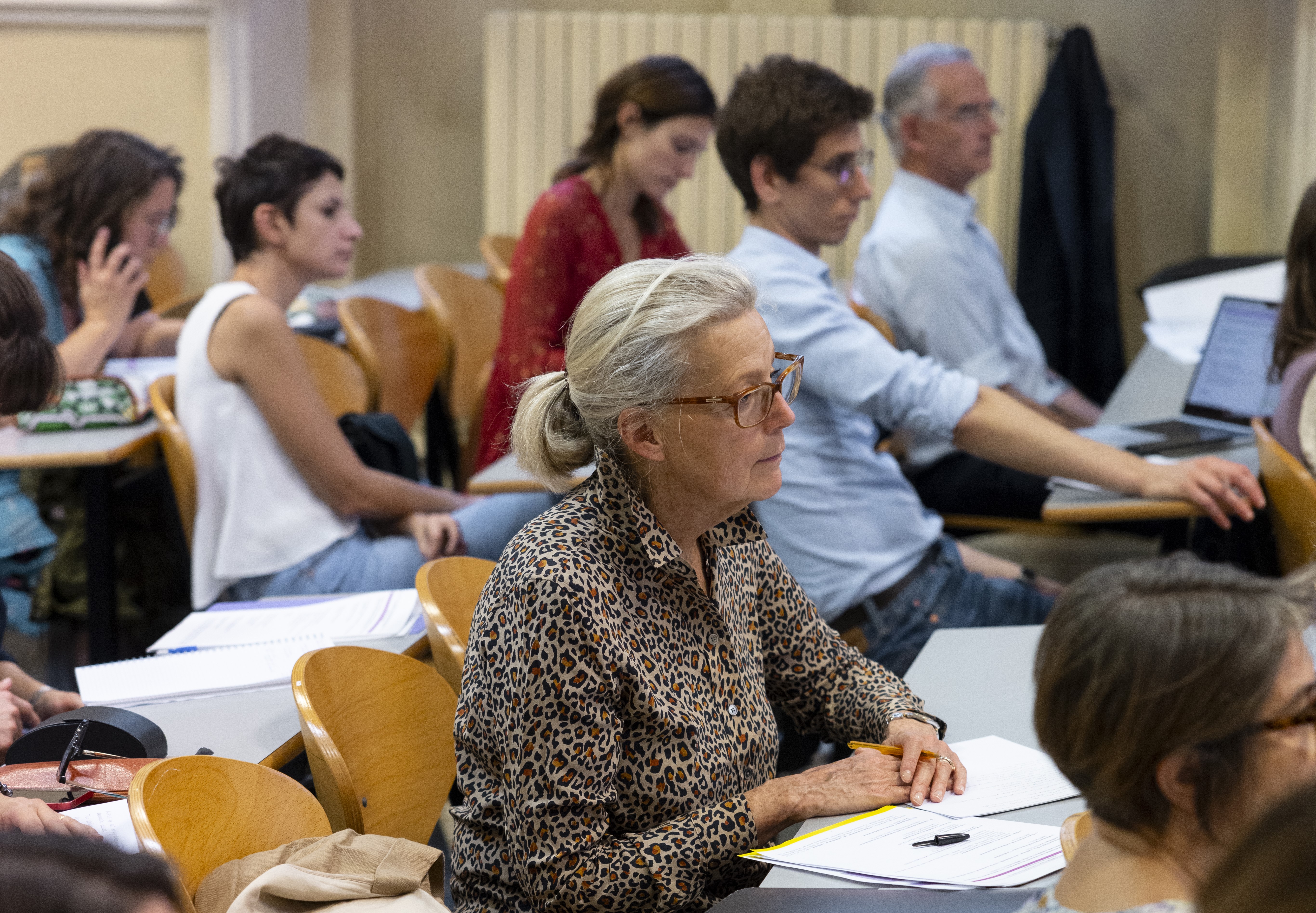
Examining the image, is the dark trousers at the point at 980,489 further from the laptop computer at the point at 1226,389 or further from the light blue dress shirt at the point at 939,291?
the laptop computer at the point at 1226,389

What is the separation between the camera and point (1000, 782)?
4.83 feet

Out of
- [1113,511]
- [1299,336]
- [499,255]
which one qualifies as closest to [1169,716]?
[1113,511]

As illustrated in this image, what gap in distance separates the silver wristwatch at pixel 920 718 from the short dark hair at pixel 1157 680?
0.63 meters

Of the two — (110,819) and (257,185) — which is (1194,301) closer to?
(257,185)

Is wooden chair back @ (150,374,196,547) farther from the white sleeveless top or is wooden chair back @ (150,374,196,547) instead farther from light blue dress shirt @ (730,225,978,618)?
light blue dress shirt @ (730,225,978,618)

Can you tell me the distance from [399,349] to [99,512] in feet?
3.76

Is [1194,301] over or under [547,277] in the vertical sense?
under

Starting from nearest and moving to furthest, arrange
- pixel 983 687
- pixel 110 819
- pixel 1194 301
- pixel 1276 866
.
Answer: pixel 1276 866, pixel 110 819, pixel 983 687, pixel 1194 301

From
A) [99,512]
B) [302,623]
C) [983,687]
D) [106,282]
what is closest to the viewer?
[983,687]

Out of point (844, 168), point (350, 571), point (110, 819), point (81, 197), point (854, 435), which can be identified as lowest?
point (350, 571)

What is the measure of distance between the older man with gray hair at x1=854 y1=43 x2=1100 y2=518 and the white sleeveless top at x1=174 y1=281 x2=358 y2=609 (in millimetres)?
1510

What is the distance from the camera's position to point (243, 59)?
4.86m

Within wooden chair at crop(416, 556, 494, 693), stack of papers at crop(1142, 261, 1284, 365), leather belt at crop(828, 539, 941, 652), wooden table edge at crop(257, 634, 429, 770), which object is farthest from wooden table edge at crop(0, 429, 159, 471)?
stack of papers at crop(1142, 261, 1284, 365)

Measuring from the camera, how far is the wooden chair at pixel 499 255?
4.61 meters
